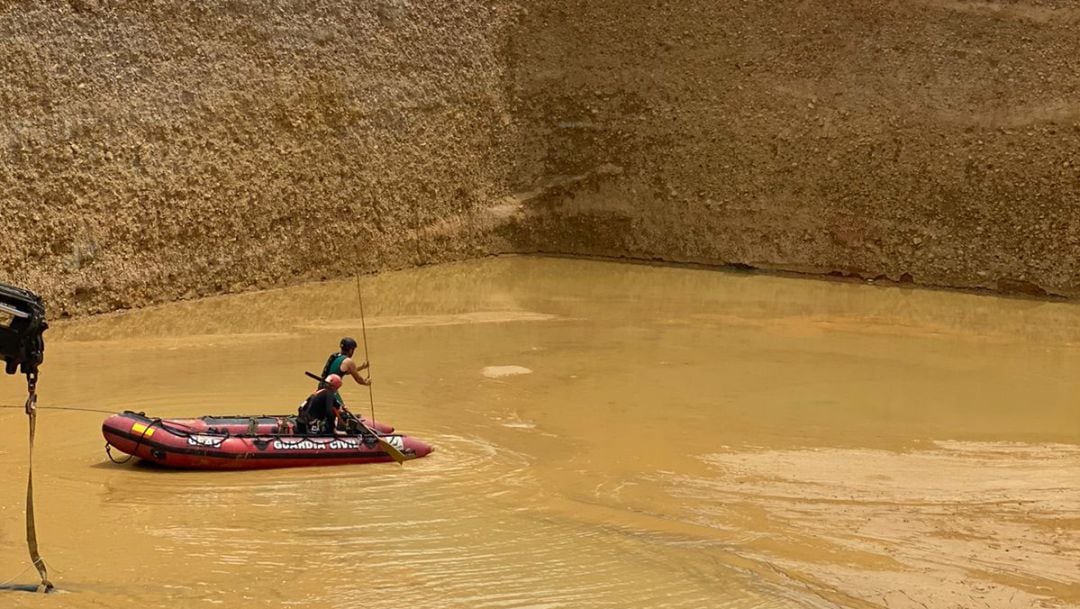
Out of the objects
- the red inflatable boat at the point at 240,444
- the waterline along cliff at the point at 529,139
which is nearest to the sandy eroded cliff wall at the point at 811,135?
the waterline along cliff at the point at 529,139

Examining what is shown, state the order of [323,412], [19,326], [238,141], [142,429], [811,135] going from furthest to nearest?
[811,135] → [238,141] → [323,412] → [142,429] → [19,326]

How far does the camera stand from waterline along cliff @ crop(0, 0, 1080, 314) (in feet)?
49.2

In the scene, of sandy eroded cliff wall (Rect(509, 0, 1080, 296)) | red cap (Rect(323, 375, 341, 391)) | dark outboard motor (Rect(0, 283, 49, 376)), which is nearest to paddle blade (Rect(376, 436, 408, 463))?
red cap (Rect(323, 375, 341, 391))

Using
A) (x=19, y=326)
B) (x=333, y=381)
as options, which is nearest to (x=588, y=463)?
(x=333, y=381)

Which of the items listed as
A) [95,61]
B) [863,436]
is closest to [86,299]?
[95,61]

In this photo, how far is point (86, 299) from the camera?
15.0m

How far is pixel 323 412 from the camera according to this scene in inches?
407

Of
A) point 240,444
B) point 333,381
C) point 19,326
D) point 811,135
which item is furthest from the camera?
point 811,135

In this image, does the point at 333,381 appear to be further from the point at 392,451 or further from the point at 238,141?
the point at 238,141

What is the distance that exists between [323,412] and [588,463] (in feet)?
7.10

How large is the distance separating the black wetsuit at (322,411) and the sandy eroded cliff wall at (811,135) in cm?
1075

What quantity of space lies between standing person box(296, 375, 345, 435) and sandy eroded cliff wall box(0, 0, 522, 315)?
5596mm

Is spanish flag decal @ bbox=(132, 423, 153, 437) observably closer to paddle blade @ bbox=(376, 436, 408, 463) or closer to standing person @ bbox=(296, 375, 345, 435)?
standing person @ bbox=(296, 375, 345, 435)

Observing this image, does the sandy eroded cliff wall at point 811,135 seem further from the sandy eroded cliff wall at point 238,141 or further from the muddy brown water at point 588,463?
the muddy brown water at point 588,463
